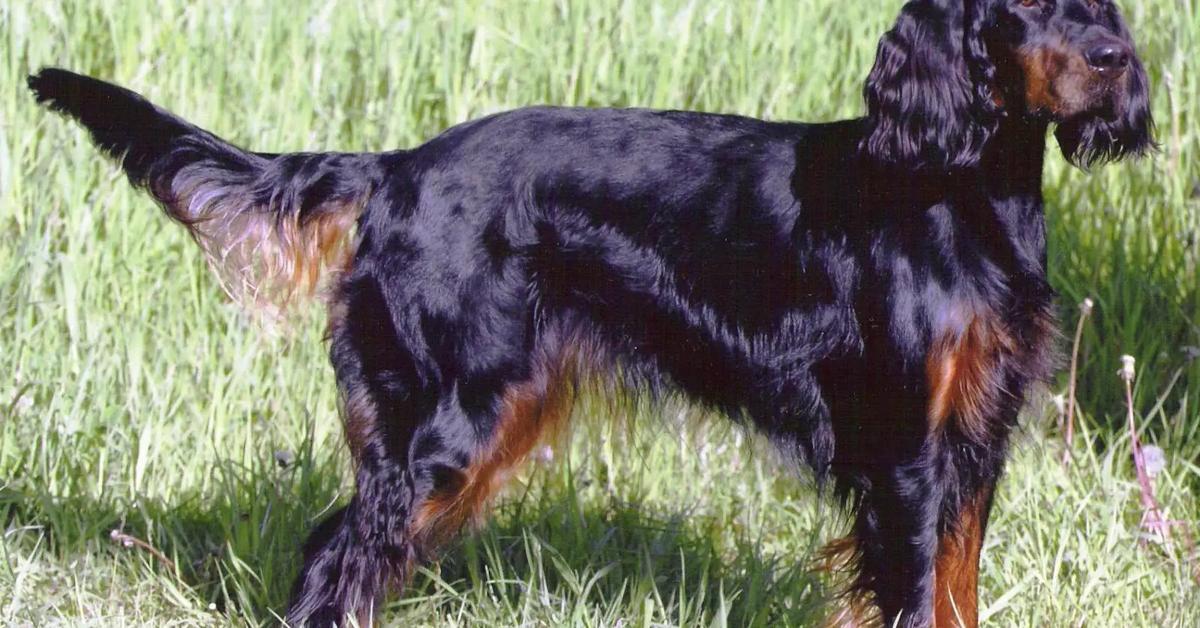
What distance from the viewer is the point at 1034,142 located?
112 inches

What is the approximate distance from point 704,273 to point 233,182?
1023mm

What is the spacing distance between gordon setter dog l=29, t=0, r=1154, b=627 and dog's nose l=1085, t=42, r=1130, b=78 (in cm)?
10

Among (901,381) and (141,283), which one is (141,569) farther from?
(901,381)

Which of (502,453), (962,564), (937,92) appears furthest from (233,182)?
(962,564)

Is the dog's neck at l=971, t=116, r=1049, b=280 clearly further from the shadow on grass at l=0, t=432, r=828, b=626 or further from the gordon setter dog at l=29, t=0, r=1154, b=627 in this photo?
the shadow on grass at l=0, t=432, r=828, b=626

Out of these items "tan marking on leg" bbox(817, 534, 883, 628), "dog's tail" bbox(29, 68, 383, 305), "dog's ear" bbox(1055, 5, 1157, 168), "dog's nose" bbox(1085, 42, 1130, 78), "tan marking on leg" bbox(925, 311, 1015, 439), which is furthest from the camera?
"dog's tail" bbox(29, 68, 383, 305)

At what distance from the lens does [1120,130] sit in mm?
2863

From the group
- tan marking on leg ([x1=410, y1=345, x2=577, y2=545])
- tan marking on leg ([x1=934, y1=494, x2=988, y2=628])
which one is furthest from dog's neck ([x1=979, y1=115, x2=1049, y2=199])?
tan marking on leg ([x1=410, y1=345, x2=577, y2=545])

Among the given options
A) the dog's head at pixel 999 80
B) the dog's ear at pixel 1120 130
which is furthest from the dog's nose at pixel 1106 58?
the dog's ear at pixel 1120 130

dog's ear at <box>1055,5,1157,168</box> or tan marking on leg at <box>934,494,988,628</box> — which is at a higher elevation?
dog's ear at <box>1055,5,1157,168</box>

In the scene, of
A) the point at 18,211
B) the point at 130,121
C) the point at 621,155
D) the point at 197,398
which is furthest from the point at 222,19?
the point at 621,155

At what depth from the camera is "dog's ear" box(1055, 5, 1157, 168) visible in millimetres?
2857

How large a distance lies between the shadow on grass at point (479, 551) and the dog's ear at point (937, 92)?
3.25ft

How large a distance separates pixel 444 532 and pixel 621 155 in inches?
34.2
